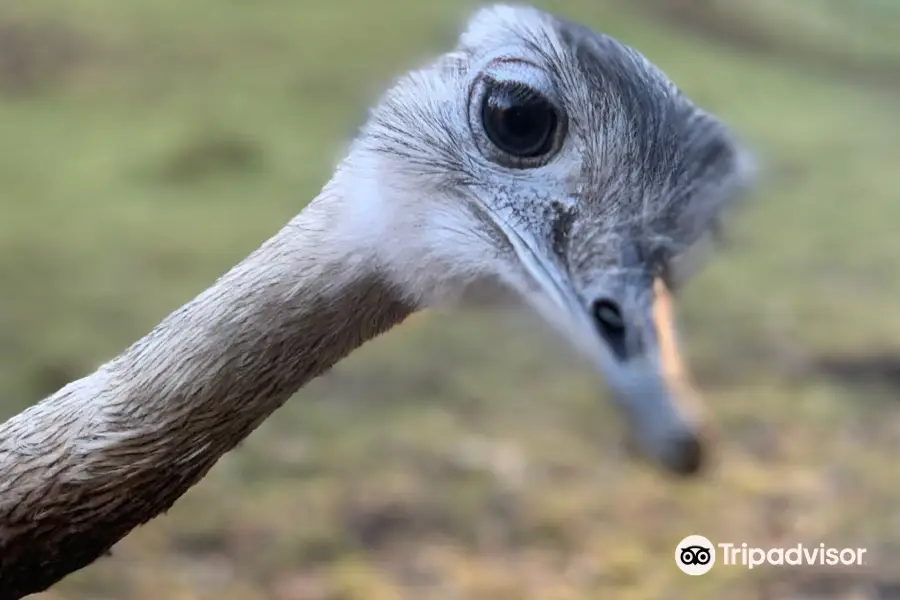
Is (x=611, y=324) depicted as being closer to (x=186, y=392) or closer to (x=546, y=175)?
(x=546, y=175)

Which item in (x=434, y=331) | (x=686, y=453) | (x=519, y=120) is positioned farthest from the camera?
(x=434, y=331)

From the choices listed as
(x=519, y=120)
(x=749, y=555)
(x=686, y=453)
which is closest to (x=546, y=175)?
(x=519, y=120)

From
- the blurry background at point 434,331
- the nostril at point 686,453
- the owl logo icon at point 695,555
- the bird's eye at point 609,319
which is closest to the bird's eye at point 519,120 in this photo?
the bird's eye at point 609,319

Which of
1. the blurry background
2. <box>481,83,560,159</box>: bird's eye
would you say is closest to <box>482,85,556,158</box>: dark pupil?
<box>481,83,560,159</box>: bird's eye

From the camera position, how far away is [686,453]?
616 mm

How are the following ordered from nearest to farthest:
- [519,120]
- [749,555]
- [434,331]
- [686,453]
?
[686,453] → [519,120] → [749,555] → [434,331]

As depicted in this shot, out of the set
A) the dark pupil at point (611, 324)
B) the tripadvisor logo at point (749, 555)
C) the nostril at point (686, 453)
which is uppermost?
the tripadvisor logo at point (749, 555)

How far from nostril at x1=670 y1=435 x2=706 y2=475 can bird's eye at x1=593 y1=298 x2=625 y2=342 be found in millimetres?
86

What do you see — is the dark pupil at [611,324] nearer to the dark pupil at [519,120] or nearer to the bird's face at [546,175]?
the bird's face at [546,175]

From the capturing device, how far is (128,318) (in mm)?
1918

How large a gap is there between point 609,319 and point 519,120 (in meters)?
0.18

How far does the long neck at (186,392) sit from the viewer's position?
2.48ft

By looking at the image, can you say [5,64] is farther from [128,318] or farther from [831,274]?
[831,274]

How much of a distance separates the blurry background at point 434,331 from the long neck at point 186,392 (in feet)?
1.86
